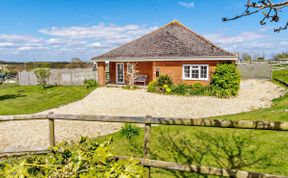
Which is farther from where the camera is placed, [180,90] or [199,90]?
[180,90]

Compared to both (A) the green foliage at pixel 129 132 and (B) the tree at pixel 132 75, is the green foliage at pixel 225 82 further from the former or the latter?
(A) the green foliage at pixel 129 132

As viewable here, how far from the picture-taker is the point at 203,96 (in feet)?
53.3

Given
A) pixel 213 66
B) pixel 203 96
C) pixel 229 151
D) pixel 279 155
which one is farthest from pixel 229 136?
pixel 213 66

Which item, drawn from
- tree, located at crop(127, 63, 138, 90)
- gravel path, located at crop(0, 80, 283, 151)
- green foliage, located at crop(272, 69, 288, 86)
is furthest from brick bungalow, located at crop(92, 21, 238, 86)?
green foliage, located at crop(272, 69, 288, 86)

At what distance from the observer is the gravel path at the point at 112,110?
27.3ft

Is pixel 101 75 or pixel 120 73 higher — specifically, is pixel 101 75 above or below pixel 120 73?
below

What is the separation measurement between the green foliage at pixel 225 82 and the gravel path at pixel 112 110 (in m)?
1.06

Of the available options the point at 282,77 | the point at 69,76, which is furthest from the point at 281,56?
the point at 69,76

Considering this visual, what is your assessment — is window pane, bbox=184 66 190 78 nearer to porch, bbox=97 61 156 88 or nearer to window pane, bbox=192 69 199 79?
window pane, bbox=192 69 199 79

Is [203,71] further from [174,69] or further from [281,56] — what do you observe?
[281,56]

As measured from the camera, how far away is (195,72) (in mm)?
19297

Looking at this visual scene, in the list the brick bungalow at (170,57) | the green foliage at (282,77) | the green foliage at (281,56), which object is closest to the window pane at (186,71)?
the brick bungalow at (170,57)

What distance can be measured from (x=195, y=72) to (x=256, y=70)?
564 inches

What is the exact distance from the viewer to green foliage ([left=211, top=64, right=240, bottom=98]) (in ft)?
53.1
